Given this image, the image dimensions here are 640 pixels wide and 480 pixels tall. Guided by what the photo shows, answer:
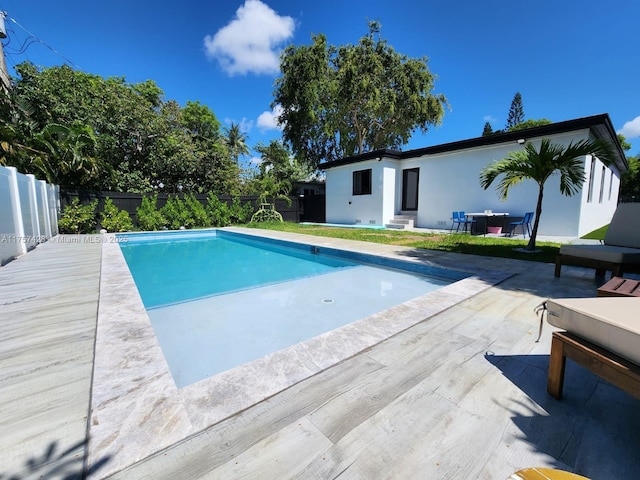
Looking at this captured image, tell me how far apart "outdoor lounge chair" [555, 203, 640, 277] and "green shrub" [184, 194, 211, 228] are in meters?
13.7

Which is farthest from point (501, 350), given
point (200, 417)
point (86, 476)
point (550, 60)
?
point (550, 60)

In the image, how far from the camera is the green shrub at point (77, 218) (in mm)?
10641

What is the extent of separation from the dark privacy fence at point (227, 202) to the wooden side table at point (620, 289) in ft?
48.7

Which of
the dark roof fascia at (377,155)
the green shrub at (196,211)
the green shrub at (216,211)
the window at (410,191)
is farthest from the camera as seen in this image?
the green shrub at (216,211)

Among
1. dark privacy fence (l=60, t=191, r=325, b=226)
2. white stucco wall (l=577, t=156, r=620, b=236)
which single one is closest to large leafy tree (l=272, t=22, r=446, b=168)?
dark privacy fence (l=60, t=191, r=325, b=226)

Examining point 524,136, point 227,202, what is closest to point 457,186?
point 524,136

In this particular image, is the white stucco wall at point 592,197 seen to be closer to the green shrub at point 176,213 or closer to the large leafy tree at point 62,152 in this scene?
the green shrub at point 176,213

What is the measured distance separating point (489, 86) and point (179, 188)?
19854 mm

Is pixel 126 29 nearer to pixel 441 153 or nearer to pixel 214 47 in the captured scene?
pixel 214 47

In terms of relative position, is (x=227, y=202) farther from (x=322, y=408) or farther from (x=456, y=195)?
(x=322, y=408)

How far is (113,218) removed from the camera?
11891 mm

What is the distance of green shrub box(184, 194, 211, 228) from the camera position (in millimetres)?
13773

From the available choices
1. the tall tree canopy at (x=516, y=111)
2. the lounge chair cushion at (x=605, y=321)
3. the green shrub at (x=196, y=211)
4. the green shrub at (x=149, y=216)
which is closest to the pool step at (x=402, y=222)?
the green shrub at (x=196, y=211)

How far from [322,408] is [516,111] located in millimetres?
46639
